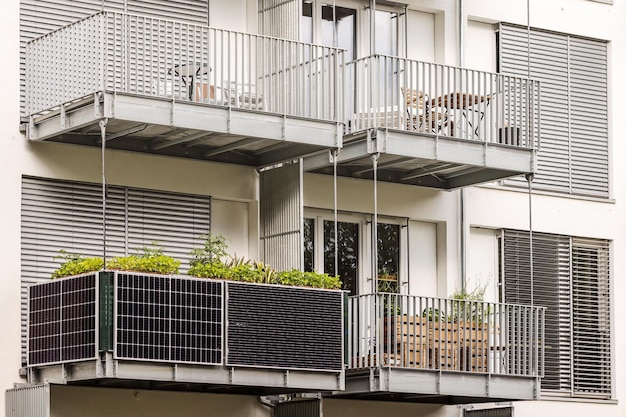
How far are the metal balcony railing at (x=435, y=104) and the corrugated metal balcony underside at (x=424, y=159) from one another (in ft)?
0.65

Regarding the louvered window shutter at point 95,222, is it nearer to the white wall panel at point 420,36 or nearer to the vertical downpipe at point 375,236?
the vertical downpipe at point 375,236

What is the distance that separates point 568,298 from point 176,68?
9710 millimetres

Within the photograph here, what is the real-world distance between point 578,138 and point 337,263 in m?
5.97

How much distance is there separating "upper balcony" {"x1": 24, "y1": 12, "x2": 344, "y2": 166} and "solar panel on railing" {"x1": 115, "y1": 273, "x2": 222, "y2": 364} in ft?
7.71

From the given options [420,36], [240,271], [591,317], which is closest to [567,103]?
[420,36]

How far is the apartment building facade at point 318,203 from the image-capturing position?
23328mm

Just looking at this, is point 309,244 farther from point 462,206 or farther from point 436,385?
point 436,385

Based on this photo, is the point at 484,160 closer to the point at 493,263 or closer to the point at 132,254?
the point at 493,263

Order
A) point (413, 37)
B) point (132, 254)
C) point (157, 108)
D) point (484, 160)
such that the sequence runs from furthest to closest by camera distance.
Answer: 1. point (413, 37)
2. point (484, 160)
3. point (132, 254)
4. point (157, 108)

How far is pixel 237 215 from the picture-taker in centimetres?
2645

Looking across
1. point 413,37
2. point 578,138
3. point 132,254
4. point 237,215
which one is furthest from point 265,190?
point 578,138

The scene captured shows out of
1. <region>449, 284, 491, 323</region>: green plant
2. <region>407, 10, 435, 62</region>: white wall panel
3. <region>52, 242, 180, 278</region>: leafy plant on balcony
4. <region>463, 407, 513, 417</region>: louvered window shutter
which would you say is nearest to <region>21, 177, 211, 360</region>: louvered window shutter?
<region>52, 242, 180, 278</region>: leafy plant on balcony

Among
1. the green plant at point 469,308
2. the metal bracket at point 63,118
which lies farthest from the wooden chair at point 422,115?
the metal bracket at point 63,118

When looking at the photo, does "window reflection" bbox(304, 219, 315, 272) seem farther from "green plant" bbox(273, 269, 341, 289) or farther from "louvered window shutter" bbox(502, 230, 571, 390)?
"louvered window shutter" bbox(502, 230, 571, 390)
